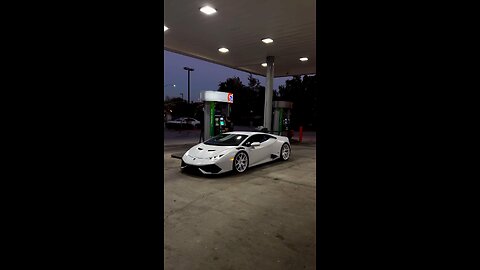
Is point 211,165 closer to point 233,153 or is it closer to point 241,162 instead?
point 233,153

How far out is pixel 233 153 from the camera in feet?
22.6

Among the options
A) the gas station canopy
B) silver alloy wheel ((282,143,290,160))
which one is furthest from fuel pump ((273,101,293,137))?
silver alloy wheel ((282,143,290,160))

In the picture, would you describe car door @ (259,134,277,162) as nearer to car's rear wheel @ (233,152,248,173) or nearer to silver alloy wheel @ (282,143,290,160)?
silver alloy wheel @ (282,143,290,160)

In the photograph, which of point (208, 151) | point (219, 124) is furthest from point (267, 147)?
point (219, 124)

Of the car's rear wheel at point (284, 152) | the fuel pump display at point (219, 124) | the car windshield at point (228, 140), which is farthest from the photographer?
the fuel pump display at point (219, 124)

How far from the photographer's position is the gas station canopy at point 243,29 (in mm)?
6729

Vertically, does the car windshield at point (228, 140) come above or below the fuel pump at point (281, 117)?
below

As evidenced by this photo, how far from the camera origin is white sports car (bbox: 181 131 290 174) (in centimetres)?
662

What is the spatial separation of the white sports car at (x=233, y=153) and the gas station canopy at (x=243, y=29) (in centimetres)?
344

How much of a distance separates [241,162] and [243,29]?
4489 millimetres

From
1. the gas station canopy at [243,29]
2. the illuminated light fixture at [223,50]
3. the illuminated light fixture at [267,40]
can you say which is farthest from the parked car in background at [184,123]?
the illuminated light fixture at [267,40]

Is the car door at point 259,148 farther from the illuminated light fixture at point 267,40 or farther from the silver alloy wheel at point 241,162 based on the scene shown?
the illuminated light fixture at point 267,40
